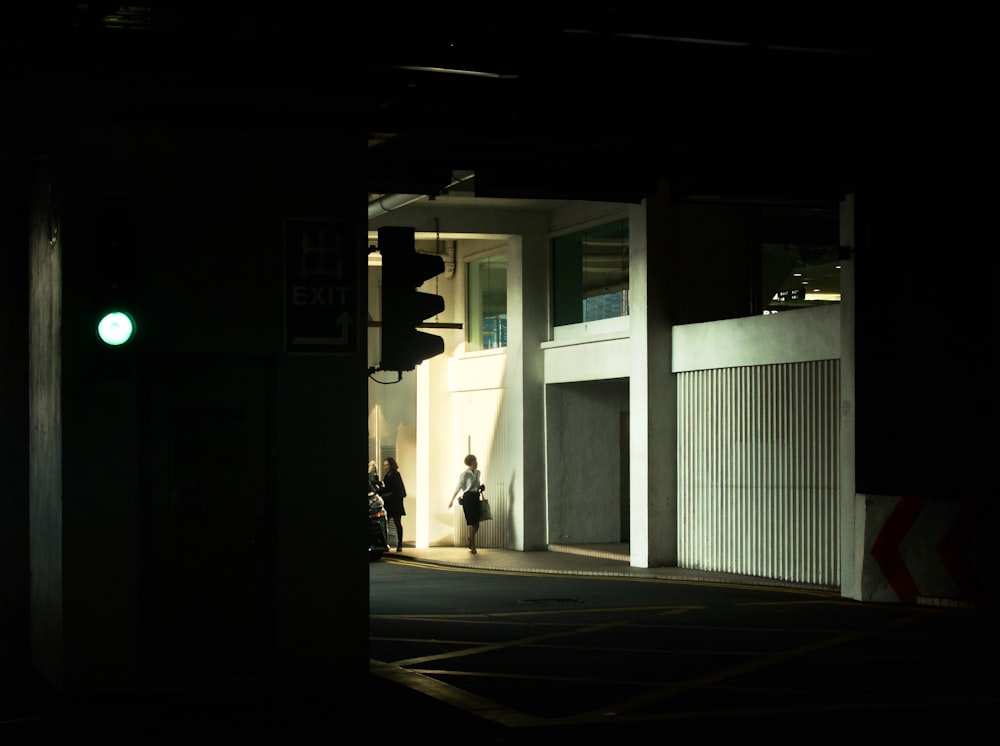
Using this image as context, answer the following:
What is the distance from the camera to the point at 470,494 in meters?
24.6

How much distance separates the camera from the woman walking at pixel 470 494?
24531 mm

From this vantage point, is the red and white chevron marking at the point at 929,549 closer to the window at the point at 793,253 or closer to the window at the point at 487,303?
the window at the point at 793,253

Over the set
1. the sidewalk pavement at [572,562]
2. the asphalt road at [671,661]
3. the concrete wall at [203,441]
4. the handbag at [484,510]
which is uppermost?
the concrete wall at [203,441]

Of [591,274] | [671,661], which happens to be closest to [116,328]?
[671,661]

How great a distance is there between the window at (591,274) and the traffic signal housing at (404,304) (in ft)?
38.9

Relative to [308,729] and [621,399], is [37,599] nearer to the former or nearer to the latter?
[308,729]

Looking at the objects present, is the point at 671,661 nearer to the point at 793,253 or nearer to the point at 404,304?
the point at 404,304

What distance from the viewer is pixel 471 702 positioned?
10.2m

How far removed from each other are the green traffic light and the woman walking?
48.3 feet

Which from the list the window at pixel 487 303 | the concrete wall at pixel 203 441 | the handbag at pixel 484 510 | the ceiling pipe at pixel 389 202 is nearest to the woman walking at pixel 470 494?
the handbag at pixel 484 510

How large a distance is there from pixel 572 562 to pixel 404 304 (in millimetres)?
11950

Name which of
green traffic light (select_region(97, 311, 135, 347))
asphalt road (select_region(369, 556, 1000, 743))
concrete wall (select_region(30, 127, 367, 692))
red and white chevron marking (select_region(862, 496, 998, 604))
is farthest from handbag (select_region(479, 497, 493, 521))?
green traffic light (select_region(97, 311, 135, 347))

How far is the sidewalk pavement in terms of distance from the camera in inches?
768

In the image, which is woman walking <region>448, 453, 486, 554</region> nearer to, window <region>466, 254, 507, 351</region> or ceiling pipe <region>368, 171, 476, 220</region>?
Answer: window <region>466, 254, 507, 351</region>
